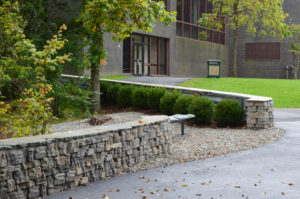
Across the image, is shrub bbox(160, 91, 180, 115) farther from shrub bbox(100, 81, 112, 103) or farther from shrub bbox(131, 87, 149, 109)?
shrub bbox(100, 81, 112, 103)

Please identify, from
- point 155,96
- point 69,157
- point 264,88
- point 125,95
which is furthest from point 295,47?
point 69,157

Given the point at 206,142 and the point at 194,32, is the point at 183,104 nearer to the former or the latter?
the point at 206,142

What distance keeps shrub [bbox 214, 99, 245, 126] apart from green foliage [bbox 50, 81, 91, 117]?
4184 millimetres

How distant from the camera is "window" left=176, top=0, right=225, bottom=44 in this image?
96.2 ft

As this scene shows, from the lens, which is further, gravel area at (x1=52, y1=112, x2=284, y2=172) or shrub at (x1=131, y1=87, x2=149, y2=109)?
shrub at (x1=131, y1=87, x2=149, y2=109)

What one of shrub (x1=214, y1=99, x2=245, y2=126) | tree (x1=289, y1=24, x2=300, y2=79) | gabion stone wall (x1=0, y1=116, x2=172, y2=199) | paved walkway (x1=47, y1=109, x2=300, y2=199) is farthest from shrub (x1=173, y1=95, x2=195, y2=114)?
tree (x1=289, y1=24, x2=300, y2=79)

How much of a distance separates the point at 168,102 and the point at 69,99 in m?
3.32

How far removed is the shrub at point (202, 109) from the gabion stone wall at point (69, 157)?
4.43 m

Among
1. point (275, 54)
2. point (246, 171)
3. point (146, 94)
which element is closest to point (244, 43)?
point (275, 54)

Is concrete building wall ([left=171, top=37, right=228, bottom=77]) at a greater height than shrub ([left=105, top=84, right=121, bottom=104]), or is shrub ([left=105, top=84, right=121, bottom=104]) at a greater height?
concrete building wall ([left=171, top=37, right=228, bottom=77])

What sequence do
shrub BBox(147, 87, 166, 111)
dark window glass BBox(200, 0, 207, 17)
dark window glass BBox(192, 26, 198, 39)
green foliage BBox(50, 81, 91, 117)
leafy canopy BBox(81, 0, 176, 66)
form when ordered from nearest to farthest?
leafy canopy BBox(81, 0, 176, 66)
green foliage BBox(50, 81, 91, 117)
shrub BBox(147, 87, 166, 111)
dark window glass BBox(192, 26, 198, 39)
dark window glass BBox(200, 0, 207, 17)

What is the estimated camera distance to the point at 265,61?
35688 mm

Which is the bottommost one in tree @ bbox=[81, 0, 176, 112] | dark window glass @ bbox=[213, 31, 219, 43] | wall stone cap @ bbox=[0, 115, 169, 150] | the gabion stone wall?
the gabion stone wall

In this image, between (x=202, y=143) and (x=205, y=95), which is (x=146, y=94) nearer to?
(x=205, y=95)
